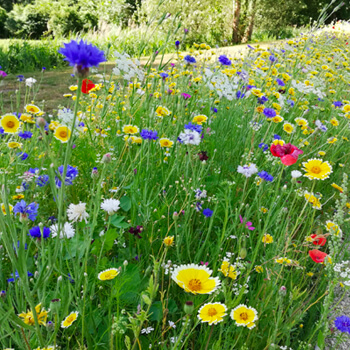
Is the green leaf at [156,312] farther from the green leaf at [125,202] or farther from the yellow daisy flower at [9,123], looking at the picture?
the yellow daisy flower at [9,123]

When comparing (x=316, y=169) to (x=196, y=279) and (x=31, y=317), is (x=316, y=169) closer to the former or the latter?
(x=196, y=279)

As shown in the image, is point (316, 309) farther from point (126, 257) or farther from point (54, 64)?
point (54, 64)

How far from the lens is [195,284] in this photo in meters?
0.82

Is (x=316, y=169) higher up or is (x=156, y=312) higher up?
(x=316, y=169)

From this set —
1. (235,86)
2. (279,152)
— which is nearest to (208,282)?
(279,152)

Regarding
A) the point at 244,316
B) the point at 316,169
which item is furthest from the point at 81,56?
the point at 316,169

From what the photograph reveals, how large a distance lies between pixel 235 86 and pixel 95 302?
1930 millimetres

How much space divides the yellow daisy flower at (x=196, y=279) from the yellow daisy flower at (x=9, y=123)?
1069 mm

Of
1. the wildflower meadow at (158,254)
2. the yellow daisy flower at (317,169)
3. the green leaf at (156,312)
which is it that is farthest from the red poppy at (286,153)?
the green leaf at (156,312)

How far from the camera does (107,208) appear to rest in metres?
1.03

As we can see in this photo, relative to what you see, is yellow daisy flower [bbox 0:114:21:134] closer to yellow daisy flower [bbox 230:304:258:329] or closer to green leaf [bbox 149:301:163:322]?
green leaf [bbox 149:301:163:322]

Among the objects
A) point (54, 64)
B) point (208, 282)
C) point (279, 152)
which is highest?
point (279, 152)

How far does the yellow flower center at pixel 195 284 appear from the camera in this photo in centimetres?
81

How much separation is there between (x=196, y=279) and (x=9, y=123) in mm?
1177
